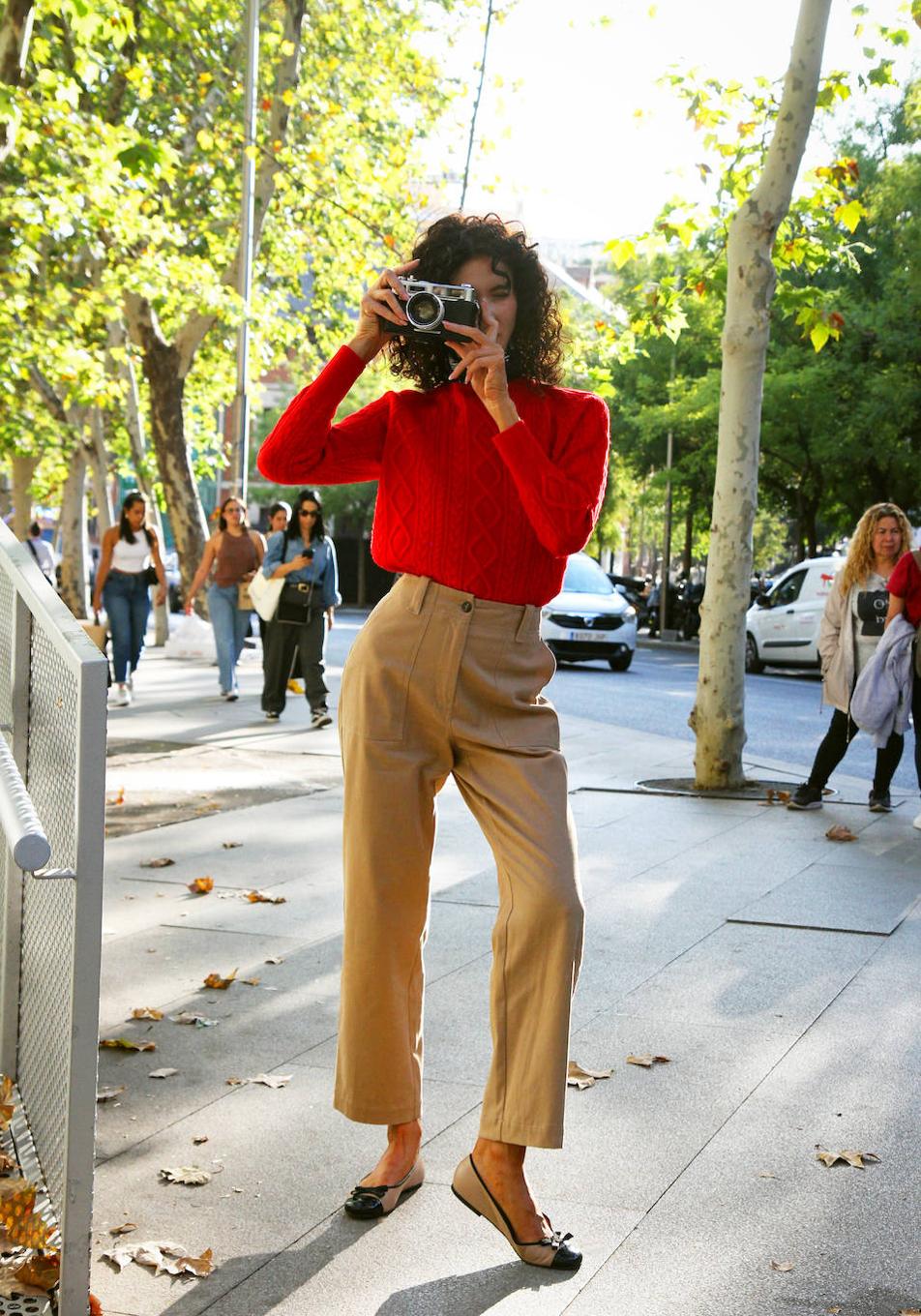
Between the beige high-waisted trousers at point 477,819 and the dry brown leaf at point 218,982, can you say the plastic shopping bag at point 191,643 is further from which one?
the beige high-waisted trousers at point 477,819

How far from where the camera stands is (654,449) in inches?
1692

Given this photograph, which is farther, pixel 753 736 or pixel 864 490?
pixel 864 490

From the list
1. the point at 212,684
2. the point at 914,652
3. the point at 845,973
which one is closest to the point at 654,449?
the point at 212,684

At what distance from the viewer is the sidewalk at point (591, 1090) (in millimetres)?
3117

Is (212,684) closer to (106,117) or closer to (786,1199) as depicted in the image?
(106,117)

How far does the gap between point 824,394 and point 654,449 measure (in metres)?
10.6

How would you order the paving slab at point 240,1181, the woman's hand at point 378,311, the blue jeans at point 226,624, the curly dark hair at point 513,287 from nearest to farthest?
1. the paving slab at point 240,1181
2. the woman's hand at point 378,311
3. the curly dark hair at point 513,287
4. the blue jeans at point 226,624

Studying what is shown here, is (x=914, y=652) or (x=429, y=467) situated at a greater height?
(x=429, y=467)

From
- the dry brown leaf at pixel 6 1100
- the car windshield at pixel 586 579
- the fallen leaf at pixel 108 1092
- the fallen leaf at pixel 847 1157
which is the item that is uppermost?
the car windshield at pixel 586 579

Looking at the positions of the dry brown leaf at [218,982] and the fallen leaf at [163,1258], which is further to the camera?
the dry brown leaf at [218,982]

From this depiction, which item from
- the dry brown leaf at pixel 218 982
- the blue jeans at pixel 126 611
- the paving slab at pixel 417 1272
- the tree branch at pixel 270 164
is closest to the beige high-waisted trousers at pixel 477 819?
the paving slab at pixel 417 1272

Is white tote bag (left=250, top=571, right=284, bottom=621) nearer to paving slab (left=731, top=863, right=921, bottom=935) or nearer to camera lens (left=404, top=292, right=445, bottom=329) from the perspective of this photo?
paving slab (left=731, top=863, right=921, bottom=935)

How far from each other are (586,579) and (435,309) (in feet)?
76.2

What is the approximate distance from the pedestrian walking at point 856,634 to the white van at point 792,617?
14.8 meters
